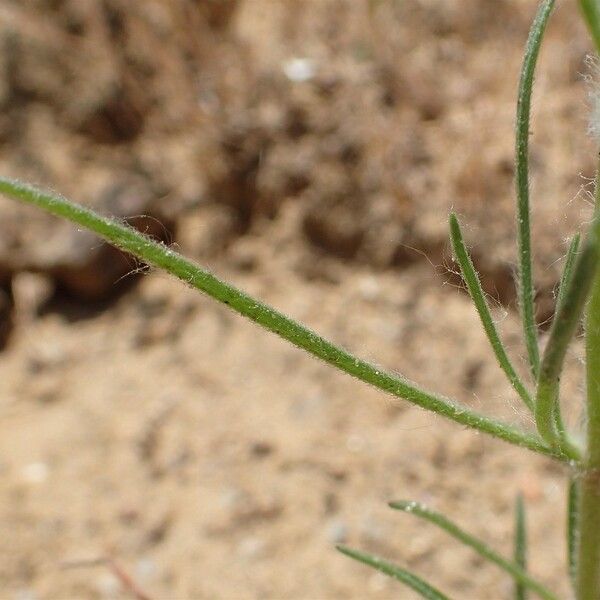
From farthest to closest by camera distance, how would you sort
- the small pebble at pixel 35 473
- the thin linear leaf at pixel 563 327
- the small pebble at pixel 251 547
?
the small pebble at pixel 35 473 < the small pebble at pixel 251 547 < the thin linear leaf at pixel 563 327

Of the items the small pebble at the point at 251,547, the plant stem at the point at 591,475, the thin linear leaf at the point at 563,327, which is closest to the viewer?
the thin linear leaf at the point at 563,327

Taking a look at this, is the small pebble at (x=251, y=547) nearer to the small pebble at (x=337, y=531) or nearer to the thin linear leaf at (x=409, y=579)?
the small pebble at (x=337, y=531)

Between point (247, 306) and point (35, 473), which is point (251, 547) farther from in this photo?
point (247, 306)

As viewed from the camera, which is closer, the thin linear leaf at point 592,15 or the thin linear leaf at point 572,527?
the thin linear leaf at point 592,15

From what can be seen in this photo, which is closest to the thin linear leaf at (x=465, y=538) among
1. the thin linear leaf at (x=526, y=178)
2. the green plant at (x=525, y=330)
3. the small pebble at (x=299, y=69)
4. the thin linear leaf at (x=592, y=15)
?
the green plant at (x=525, y=330)

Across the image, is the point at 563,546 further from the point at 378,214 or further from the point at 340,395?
the point at 378,214

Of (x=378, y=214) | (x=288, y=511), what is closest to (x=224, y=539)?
(x=288, y=511)

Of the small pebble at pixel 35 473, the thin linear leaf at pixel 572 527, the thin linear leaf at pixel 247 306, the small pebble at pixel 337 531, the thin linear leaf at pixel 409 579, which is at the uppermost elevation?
the small pebble at pixel 35 473
